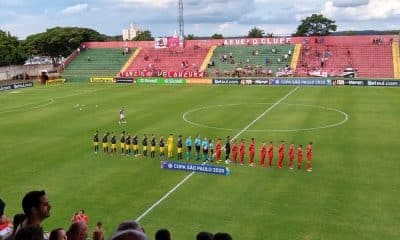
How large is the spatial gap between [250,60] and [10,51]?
39179mm

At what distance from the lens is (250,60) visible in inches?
2682

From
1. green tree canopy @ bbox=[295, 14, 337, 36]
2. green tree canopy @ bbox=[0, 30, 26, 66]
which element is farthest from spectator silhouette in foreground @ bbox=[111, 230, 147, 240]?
green tree canopy @ bbox=[295, 14, 337, 36]

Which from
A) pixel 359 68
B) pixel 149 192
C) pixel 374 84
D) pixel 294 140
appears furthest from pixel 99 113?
pixel 359 68

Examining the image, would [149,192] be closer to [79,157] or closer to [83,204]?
[83,204]

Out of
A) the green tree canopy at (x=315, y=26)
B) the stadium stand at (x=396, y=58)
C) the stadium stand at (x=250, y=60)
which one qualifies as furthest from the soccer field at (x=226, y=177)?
the green tree canopy at (x=315, y=26)

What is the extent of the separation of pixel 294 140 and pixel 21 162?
568 inches

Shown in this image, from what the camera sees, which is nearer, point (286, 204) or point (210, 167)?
point (286, 204)

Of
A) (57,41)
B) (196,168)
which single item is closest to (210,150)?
(196,168)

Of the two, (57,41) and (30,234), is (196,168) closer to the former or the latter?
(30,234)

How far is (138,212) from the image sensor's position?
53.6 feet

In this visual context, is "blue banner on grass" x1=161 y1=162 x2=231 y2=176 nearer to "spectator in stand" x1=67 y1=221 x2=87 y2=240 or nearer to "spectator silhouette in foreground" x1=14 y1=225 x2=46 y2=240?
"spectator in stand" x1=67 y1=221 x2=87 y2=240

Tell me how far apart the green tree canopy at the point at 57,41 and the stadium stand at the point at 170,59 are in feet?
45.4

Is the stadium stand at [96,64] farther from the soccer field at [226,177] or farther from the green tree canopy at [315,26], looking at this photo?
the green tree canopy at [315,26]

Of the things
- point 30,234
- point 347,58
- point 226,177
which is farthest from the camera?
point 347,58
